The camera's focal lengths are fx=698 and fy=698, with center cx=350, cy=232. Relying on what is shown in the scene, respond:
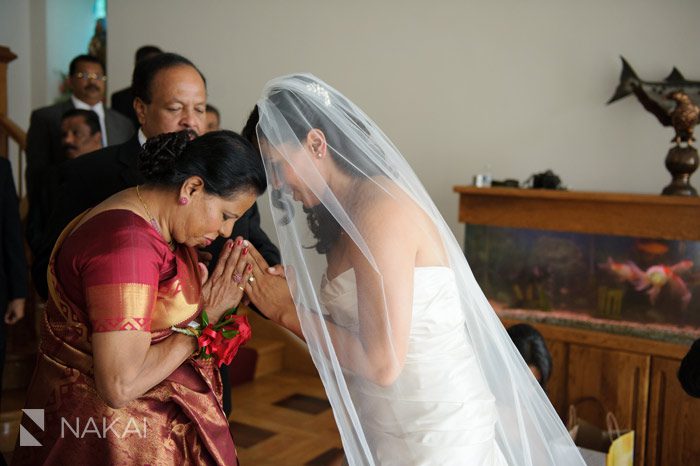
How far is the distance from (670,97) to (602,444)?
1.82 metres

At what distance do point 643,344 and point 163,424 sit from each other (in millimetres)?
2698

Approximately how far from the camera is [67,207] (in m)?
2.00

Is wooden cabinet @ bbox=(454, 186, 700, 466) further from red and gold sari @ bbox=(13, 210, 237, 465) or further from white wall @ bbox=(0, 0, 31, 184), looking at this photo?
white wall @ bbox=(0, 0, 31, 184)

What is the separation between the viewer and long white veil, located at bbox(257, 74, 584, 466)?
61.1 inches

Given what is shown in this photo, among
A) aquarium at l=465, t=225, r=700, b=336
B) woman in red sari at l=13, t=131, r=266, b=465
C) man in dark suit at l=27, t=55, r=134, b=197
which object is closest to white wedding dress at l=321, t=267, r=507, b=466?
woman in red sari at l=13, t=131, r=266, b=465

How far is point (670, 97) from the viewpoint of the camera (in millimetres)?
3643

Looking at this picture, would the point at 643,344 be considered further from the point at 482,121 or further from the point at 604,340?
the point at 482,121

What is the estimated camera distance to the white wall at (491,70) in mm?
4090

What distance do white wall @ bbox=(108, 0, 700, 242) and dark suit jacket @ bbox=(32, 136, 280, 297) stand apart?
2.75m

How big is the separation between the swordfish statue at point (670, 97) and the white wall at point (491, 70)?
0.08 metres

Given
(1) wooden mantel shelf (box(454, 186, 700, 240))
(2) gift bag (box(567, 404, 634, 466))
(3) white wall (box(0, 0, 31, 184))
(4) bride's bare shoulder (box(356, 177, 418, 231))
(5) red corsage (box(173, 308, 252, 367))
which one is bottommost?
(2) gift bag (box(567, 404, 634, 466))

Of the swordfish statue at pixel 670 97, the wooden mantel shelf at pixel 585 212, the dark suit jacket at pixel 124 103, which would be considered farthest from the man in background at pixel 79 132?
the swordfish statue at pixel 670 97
